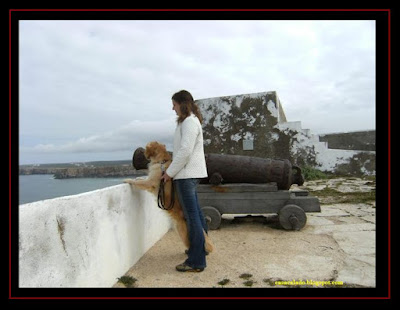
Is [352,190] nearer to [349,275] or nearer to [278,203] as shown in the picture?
[278,203]

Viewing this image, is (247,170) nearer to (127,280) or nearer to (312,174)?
(127,280)

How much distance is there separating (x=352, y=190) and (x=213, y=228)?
4.42m

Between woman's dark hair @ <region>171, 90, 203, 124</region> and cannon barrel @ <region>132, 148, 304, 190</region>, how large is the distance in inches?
68.7

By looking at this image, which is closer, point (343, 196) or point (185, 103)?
point (185, 103)

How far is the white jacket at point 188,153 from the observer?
2945 mm

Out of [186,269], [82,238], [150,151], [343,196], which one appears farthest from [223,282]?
[343,196]

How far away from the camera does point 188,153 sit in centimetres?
294

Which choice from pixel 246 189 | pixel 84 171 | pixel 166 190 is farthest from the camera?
pixel 246 189

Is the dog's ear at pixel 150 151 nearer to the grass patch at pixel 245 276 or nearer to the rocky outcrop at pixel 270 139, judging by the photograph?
the grass patch at pixel 245 276

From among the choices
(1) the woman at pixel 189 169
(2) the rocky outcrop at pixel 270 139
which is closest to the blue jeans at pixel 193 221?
(1) the woman at pixel 189 169

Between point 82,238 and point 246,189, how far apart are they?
290cm

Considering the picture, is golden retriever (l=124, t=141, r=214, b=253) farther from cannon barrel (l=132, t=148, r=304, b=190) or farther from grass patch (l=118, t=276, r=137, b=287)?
cannon barrel (l=132, t=148, r=304, b=190)

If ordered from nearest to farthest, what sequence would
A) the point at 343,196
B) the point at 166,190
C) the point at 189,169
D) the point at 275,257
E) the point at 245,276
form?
the point at 245,276 < the point at 189,169 < the point at 166,190 < the point at 275,257 < the point at 343,196
